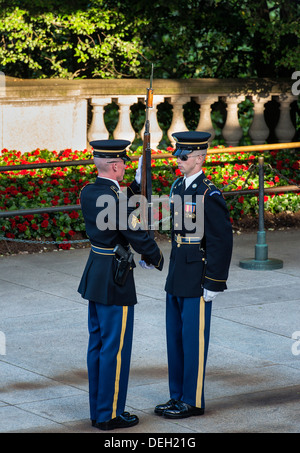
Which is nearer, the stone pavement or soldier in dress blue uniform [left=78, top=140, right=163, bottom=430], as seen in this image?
soldier in dress blue uniform [left=78, top=140, right=163, bottom=430]

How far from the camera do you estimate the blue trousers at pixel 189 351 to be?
6047mm

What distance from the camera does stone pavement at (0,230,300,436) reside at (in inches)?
235

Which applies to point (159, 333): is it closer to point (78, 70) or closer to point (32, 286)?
point (32, 286)

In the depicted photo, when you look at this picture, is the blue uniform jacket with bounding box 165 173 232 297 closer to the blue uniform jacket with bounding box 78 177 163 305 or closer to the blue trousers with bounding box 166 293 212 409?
the blue trousers with bounding box 166 293 212 409

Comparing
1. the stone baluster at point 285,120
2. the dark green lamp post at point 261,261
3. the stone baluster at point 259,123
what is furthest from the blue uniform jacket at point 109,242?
the stone baluster at point 285,120

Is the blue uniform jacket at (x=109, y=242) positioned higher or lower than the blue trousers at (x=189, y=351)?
higher

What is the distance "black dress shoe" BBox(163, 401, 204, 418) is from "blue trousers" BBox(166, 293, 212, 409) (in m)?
0.03

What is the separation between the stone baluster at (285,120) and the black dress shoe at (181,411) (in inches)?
325

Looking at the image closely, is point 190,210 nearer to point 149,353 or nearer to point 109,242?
point 109,242

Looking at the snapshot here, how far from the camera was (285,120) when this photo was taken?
13719 mm

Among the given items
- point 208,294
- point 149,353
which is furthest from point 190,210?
point 149,353

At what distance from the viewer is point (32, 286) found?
9320 mm

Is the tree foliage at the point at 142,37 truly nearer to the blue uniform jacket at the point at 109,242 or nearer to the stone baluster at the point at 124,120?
the stone baluster at the point at 124,120

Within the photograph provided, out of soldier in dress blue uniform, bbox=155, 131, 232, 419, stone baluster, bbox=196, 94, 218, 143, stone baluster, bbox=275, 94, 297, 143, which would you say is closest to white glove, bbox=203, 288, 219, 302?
soldier in dress blue uniform, bbox=155, 131, 232, 419
